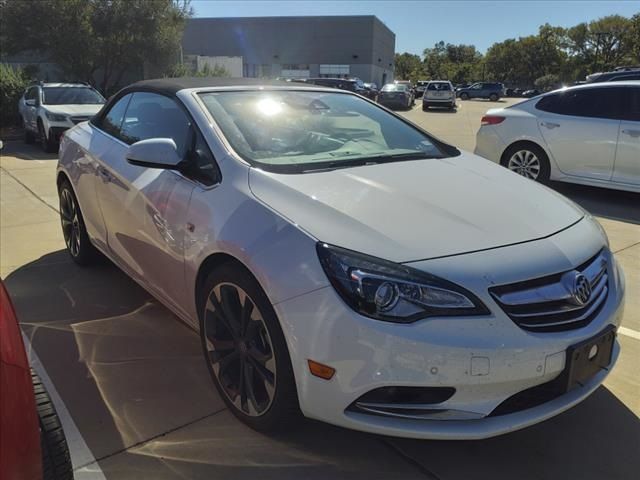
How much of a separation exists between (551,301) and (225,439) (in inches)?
58.5

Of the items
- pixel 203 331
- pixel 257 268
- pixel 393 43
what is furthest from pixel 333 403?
pixel 393 43

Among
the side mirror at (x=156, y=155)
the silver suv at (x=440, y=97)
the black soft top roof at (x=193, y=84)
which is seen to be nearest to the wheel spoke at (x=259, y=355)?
the side mirror at (x=156, y=155)

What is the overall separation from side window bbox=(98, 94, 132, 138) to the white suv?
822 centimetres

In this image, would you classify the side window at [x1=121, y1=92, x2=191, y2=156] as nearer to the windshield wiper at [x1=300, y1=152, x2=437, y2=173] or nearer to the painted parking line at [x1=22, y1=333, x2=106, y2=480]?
the windshield wiper at [x1=300, y1=152, x2=437, y2=173]

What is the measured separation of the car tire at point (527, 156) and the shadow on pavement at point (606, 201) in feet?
1.61

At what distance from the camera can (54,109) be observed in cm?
1195

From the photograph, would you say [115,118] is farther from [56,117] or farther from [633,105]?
[56,117]

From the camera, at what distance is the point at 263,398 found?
2377mm

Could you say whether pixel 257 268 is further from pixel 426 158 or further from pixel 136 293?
pixel 136 293

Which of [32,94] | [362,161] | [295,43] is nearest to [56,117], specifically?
[32,94]

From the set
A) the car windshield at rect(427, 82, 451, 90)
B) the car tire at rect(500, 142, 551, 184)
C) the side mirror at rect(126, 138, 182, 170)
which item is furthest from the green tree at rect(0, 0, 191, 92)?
the side mirror at rect(126, 138, 182, 170)

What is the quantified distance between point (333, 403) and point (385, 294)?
1.52 feet

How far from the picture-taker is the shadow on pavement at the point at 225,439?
7.53 feet

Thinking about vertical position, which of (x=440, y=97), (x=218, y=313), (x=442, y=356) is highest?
(x=440, y=97)
